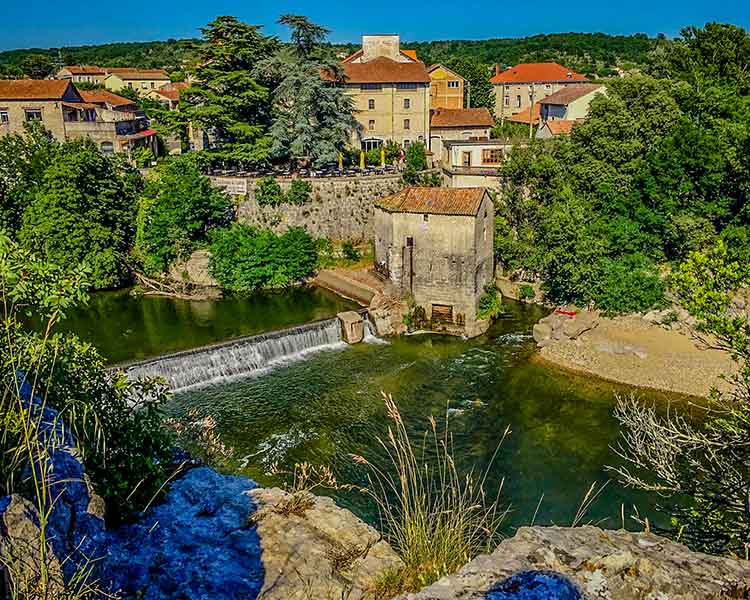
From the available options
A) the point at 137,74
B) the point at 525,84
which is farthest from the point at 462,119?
the point at 137,74

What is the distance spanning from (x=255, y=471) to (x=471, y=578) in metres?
12.2

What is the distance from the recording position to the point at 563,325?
21.8 metres

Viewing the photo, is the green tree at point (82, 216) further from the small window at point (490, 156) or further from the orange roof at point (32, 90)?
the small window at point (490, 156)

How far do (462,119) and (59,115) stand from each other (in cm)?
2368

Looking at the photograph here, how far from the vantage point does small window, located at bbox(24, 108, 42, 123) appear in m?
37.5

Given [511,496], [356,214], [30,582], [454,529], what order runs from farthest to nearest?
[356,214]
[511,496]
[454,529]
[30,582]

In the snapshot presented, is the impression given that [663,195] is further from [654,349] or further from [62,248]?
[62,248]

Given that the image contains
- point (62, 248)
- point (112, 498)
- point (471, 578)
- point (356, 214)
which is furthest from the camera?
point (356, 214)

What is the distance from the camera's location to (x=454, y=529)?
462 cm

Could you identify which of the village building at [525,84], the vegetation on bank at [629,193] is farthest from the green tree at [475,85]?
the vegetation on bank at [629,193]

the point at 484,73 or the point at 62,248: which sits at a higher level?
the point at 484,73

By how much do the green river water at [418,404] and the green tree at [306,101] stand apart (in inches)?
435

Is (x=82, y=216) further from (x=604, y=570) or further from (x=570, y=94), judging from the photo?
(x=570, y=94)

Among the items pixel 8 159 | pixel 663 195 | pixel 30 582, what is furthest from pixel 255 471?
pixel 8 159
